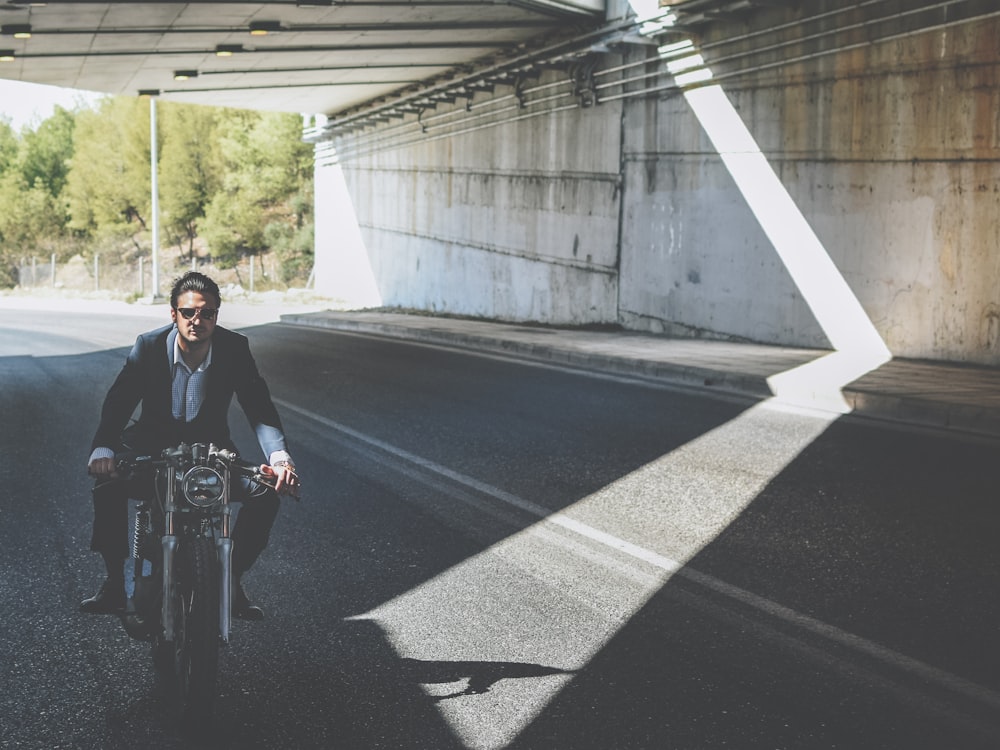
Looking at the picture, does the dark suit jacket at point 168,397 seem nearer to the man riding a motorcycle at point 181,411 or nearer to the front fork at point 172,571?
the man riding a motorcycle at point 181,411

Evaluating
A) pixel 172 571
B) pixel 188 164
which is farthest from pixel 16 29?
pixel 188 164

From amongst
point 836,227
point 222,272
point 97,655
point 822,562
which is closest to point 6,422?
point 97,655

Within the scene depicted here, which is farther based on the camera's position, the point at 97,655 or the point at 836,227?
the point at 836,227

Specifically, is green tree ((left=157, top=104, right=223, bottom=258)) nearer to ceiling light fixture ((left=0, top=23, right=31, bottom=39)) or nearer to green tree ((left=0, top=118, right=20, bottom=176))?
green tree ((left=0, top=118, right=20, bottom=176))

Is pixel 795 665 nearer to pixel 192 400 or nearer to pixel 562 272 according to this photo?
pixel 192 400

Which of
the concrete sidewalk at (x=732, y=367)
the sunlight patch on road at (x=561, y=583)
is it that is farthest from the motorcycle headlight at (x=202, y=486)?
the concrete sidewalk at (x=732, y=367)

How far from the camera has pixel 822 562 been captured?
629cm

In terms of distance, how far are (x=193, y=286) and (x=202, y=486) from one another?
0.86 metres

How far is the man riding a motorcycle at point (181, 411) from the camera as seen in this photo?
451 centimetres

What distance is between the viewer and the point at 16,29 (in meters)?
19.7

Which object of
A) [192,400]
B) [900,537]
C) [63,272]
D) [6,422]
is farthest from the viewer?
[63,272]

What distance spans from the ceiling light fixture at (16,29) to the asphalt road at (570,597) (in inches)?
441

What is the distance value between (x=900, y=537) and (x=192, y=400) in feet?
14.2

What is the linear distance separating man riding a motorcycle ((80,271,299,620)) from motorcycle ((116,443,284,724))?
0.21m
